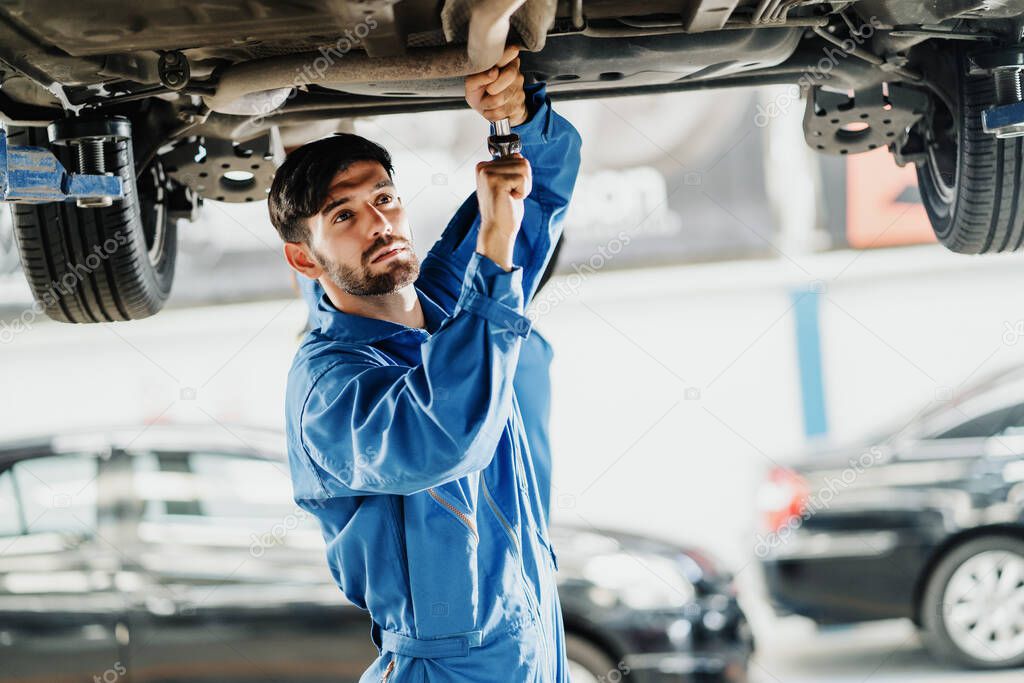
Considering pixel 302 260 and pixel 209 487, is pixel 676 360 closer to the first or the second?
pixel 209 487

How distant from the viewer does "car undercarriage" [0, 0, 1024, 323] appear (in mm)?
1590

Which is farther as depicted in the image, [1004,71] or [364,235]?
[1004,71]

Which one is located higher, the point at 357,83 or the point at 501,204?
the point at 357,83

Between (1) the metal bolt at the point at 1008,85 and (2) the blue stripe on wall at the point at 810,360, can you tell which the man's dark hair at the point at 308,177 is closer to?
(1) the metal bolt at the point at 1008,85

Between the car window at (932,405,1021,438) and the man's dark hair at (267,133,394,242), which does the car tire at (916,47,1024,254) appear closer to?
the man's dark hair at (267,133,394,242)

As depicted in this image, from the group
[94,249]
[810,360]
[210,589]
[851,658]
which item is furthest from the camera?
[810,360]

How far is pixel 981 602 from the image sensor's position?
367 cm

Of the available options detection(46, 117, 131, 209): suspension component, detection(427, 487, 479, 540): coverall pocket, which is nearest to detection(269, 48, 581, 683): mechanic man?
detection(427, 487, 479, 540): coverall pocket

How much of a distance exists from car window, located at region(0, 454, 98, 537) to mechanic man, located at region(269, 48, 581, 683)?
1.55 metres

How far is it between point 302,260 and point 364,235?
0.18 m

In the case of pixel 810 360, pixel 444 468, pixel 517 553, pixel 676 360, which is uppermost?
pixel 676 360

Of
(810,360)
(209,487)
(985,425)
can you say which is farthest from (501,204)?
(810,360)

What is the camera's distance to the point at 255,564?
9.98 ft

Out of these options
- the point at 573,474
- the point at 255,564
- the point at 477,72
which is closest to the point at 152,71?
the point at 477,72
